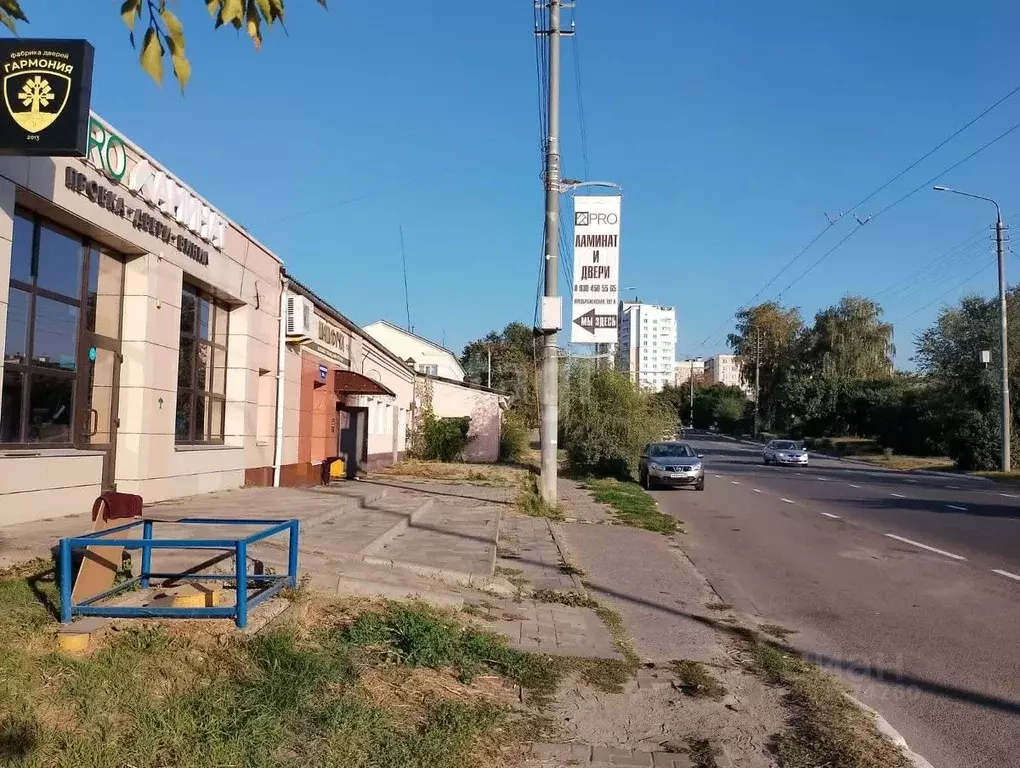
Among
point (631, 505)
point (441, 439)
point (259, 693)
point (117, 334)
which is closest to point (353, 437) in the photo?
point (631, 505)

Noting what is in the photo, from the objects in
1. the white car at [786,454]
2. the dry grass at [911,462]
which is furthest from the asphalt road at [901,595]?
the dry grass at [911,462]

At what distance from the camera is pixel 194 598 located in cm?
627

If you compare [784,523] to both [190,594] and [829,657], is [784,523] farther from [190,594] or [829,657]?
[190,594]

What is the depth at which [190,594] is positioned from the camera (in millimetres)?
6480

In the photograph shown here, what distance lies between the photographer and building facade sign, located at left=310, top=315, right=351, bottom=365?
19.8 meters

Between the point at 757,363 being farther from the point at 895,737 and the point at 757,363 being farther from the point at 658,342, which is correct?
the point at 895,737

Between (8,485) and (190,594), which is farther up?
(8,485)

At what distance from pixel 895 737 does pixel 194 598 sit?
479cm

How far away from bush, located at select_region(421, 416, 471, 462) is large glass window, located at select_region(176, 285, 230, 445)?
19.7 metres

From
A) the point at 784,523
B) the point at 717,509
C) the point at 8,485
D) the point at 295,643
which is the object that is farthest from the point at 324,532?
the point at 717,509

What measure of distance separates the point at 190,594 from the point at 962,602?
767 cm

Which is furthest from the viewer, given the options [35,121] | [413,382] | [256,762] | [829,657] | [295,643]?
[413,382]

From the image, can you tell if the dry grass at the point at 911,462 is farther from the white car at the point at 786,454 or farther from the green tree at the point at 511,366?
the green tree at the point at 511,366

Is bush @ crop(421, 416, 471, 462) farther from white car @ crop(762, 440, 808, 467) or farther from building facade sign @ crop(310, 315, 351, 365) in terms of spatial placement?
white car @ crop(762, 440, 808, 467)
